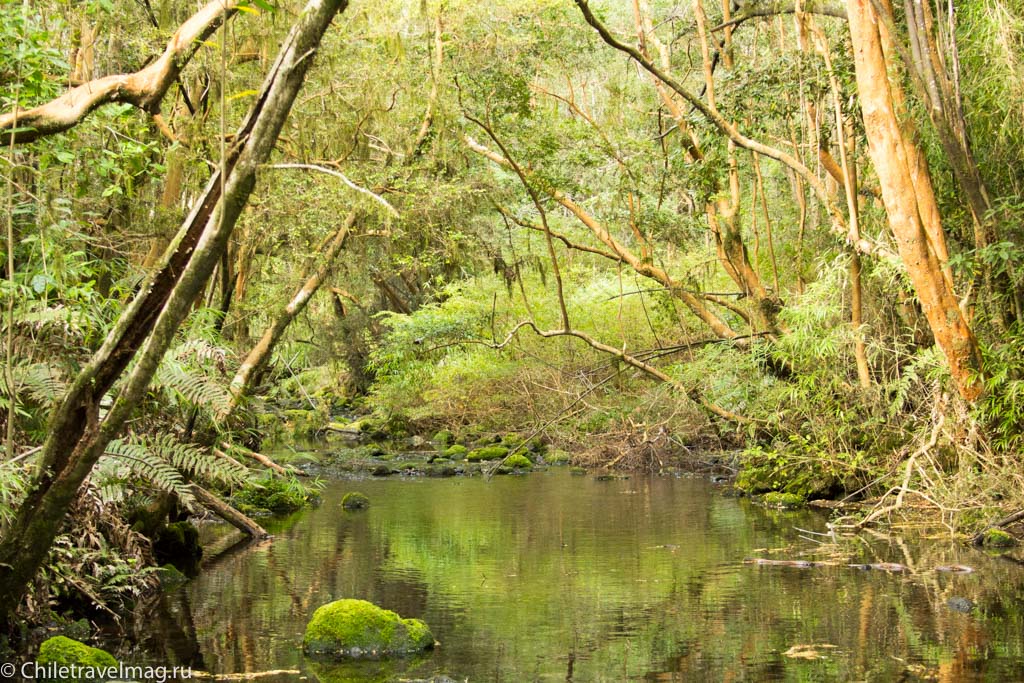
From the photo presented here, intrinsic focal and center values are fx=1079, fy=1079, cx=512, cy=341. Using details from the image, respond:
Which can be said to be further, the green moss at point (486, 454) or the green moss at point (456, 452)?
the green moss at point (456, 452)

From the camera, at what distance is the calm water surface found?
7.05 metres

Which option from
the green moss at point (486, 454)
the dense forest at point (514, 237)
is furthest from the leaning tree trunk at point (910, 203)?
the green moss at point (486, 454)

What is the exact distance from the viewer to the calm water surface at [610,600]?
7051mm

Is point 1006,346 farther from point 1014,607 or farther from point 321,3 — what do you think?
point 321,3

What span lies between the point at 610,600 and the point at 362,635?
2.42m

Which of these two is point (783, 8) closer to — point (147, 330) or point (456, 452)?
point (456, 452)

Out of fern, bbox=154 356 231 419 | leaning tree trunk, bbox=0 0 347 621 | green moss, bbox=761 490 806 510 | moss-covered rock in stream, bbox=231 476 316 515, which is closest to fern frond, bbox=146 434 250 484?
fern, bbox=154 356 231 419

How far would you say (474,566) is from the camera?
1083 cm

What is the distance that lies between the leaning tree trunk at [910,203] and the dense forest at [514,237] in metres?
0.03

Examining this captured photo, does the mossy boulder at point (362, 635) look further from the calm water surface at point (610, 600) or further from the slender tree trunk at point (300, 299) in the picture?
the slender tree trunk at point (300, 299)

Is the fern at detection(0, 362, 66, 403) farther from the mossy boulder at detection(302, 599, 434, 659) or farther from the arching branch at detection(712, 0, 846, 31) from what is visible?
the arching branch at detection(712, 0, 846, 31)

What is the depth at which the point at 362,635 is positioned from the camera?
24.7 ft

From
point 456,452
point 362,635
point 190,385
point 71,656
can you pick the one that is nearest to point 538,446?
point 456,452

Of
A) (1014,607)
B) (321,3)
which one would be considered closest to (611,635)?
(1014,607)
